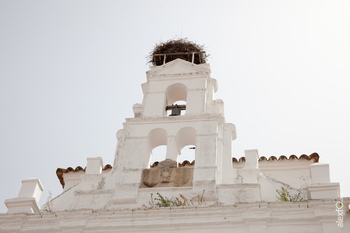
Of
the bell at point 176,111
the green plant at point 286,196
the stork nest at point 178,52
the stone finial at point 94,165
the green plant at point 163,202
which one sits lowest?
the green plant at point 163,202

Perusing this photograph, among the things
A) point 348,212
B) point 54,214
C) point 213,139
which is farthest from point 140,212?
point 348,212

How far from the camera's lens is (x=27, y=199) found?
1154cm

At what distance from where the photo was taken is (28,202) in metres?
11.5

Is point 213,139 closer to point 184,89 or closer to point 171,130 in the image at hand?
point 171,130

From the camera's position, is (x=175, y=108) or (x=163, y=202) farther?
(x=175, y=108)

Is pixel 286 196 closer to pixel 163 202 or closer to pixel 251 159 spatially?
pixel 251 159

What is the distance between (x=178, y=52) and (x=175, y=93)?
3.86 feet

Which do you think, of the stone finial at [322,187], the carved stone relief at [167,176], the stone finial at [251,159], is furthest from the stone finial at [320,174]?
the carved stone relief at [167,176]

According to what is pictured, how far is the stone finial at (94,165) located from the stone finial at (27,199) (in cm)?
95

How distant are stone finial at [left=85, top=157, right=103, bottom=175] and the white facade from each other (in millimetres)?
20

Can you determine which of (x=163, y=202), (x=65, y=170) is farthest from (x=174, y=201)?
(x=65, y=170)

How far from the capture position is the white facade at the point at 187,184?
10.7 meters

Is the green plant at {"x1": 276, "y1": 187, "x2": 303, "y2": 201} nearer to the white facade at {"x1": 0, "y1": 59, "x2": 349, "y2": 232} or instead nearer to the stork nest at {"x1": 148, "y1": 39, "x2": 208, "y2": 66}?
the white facade at {"x1": 0, "y1": 59, "x2": 349, "y2": 232}

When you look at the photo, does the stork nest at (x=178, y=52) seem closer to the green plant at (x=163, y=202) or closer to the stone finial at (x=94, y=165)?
the stone finial at (x=94, y=165)
